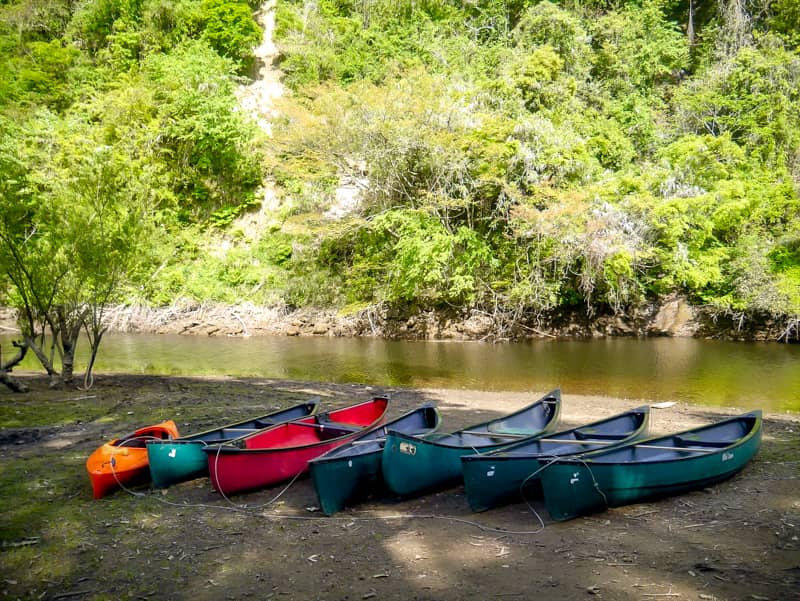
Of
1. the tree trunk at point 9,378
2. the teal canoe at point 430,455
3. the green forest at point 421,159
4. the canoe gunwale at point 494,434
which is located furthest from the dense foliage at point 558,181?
the teal canoe at point 430,455

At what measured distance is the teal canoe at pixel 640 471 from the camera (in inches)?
259

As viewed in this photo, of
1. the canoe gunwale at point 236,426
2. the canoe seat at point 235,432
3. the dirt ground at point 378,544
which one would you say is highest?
the canoe gunwale at point 236,426

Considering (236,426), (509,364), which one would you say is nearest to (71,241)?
(236,426)

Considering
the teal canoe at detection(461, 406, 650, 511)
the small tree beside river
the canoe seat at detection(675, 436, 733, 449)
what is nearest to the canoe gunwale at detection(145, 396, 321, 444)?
the teal canoe at detection(461, 406, 650, 511)

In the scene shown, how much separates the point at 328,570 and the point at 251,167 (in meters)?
28.9

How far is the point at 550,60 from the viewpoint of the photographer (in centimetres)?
2523

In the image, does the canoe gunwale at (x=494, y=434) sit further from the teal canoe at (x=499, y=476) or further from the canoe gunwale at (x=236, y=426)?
the canoe gunwale at (x=236, y=426)

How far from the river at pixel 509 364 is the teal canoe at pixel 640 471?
620cm

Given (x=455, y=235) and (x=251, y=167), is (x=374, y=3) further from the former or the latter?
(x=455, y=235)

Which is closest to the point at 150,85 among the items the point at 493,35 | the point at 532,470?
the point at 493,35

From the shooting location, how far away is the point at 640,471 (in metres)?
6.81

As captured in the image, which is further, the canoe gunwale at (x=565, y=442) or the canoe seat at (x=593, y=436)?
the canoe seat at (x=593, y=436)

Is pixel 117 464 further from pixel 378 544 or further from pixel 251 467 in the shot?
pixel 378 544

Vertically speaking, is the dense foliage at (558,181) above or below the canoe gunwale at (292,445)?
above
